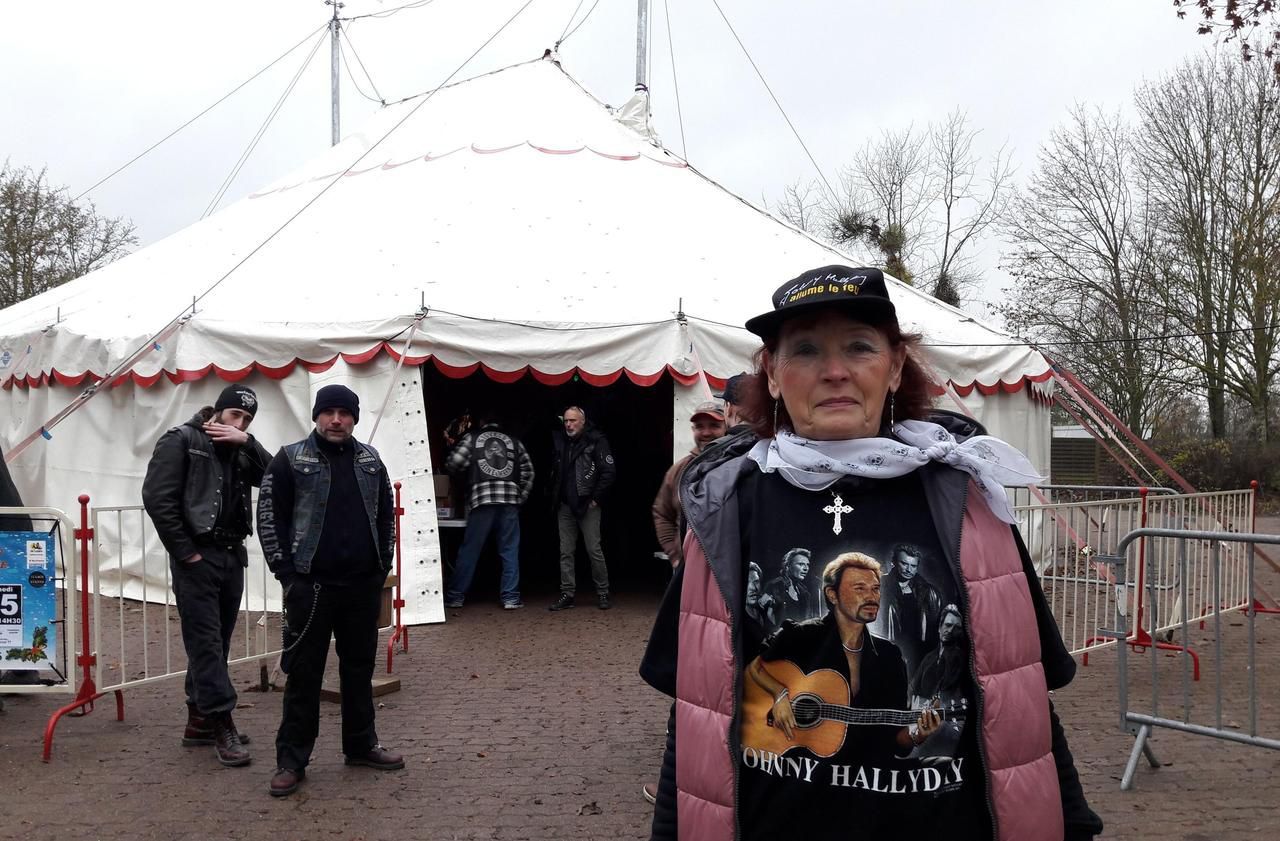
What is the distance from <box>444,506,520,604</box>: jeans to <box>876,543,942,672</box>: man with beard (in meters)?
7.49

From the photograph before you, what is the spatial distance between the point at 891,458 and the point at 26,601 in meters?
5.19

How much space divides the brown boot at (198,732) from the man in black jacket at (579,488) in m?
4.20

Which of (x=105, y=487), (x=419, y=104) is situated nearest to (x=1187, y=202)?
(x=419, y=104)

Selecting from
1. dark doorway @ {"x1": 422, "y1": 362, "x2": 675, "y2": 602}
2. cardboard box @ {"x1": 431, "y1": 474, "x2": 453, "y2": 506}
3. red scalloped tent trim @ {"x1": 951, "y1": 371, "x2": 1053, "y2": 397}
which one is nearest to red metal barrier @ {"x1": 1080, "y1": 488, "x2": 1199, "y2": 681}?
red scalloped tent trim @ {"x1": 951, "y1": 371, "x2": 1053, "y2": 397}

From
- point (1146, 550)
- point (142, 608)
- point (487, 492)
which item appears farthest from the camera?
point (487, 492)

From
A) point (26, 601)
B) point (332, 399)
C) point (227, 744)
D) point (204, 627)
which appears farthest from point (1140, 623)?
point (26, 601)

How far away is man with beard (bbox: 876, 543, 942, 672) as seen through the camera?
1803mm

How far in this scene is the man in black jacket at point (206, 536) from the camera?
505 centimetres

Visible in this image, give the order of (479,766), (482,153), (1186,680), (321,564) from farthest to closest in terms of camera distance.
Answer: (482,153) → (479,766) → (321,564) → (1186,680)

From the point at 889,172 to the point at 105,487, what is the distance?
26.4 meters

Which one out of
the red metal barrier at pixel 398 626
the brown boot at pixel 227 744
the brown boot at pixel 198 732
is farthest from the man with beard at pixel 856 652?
the red metal barrier at pixel 398 626

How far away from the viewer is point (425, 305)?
8.71m

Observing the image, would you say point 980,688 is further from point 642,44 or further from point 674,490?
point 642,44

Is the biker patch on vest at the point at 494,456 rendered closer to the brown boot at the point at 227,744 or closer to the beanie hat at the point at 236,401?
the beanie hat at the point at 236,401
